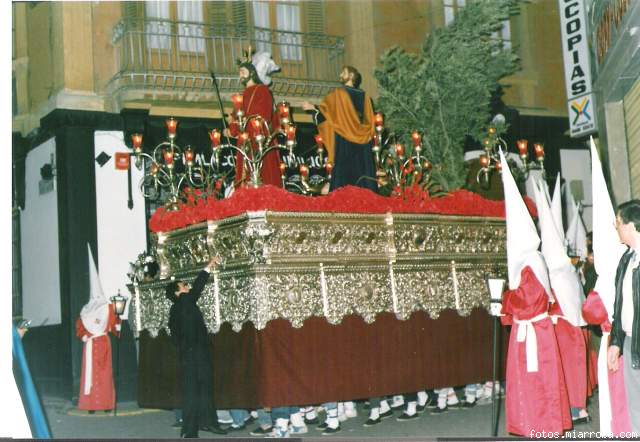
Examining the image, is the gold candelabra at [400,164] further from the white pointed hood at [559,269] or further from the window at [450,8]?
the window at [450,8]

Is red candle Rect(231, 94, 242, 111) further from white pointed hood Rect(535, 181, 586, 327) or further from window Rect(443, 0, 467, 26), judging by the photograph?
window Rect(443, 0, 467, 26)

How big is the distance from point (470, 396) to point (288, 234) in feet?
9.43

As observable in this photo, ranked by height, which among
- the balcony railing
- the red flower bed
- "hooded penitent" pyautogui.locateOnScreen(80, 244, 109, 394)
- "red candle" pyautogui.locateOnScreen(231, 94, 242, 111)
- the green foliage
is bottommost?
"hooded penitent" pyautogui.locateOnScreen(80, 244, 109, 394)

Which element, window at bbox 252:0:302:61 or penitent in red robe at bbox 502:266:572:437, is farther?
window at bbox 252:0:302:61

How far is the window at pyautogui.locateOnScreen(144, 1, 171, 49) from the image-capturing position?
1280cm

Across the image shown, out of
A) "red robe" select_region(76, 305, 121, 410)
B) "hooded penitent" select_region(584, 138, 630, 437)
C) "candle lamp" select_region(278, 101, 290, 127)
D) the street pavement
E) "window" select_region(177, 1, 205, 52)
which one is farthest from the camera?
"window" select_region(177, 1, 205, 52)

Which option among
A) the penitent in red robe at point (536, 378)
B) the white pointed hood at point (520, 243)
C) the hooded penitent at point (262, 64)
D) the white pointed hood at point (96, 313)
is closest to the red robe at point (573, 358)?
the penitent in red robe at point (536, 378)

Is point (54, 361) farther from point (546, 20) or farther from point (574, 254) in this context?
point (546, 20)

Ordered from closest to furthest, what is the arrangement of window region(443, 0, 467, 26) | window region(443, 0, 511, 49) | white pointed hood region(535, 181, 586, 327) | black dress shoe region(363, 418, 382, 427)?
white pointed hood region(535, 181, 586, 327)
black dress shoe region(363, 418, 382, 427)
window region(443, 0, 511, 49)
window region(443, 0, 467, 26)

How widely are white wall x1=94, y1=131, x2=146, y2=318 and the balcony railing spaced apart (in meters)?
0.84

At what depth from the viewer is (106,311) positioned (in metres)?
10.9

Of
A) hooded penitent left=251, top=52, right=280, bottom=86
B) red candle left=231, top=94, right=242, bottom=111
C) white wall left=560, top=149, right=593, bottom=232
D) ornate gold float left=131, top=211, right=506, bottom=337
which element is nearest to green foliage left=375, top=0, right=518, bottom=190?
ornate gold float left=131, top=211, right=506, bottom=337

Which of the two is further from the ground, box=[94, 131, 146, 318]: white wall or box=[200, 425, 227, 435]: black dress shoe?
box=[94, 131, 146, 318]: white wall

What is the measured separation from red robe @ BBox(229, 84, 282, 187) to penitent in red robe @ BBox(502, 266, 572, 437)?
2702mm
